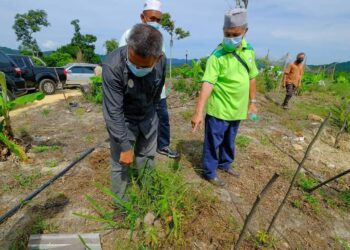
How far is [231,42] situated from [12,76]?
758 cm

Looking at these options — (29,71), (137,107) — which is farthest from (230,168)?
(29,71)

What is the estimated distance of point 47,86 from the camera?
1020 centimetres

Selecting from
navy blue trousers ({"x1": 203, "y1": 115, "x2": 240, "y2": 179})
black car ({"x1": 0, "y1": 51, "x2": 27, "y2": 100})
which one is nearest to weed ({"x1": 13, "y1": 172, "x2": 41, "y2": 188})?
navy blue trousers ({"x1": 203, "y1": 115, "x2": 240, "y2": 179})

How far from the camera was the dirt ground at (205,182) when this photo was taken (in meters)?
2.35

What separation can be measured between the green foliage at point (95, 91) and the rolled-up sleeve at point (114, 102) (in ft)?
18.4

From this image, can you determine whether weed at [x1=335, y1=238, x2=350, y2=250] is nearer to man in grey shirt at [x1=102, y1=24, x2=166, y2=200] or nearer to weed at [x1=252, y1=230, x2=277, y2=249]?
weed at [x1=252, y1=230, x2=277, y2=249]

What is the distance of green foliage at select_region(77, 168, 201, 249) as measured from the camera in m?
2.13

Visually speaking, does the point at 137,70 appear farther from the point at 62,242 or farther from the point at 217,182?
the point at 217,182

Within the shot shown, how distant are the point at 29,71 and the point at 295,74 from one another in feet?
28.7

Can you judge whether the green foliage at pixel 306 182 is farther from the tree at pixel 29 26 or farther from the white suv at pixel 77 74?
the tree at pixel 29 26

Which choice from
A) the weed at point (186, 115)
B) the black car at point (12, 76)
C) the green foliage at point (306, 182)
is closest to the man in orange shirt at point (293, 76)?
the weed at point (186, 115)

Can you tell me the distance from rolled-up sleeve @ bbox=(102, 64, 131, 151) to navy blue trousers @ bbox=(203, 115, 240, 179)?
46.0 inches

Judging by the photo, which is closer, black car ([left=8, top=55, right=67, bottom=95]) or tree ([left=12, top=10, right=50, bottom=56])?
black car ([left=8, top=55, right=67, bottom=95])

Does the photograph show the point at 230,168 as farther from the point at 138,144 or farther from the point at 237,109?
the point at 138,144
